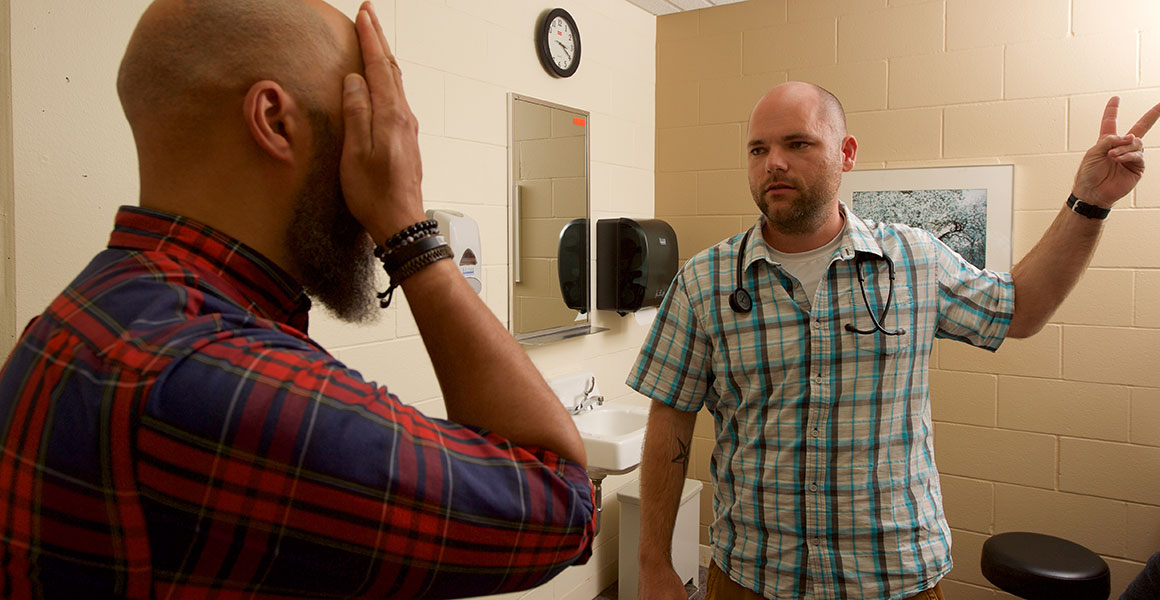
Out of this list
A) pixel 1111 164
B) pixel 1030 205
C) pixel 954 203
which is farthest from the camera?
pixel 954 203

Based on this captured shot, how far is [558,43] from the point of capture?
10.1 ft

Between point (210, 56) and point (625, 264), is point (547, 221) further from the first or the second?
point (210, 56)

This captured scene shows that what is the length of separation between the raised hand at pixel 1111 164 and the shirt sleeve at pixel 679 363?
913 millimetres

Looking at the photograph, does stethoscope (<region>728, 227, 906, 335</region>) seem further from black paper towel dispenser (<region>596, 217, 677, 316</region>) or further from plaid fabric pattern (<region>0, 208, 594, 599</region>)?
black paper towel dispenser (<region>596, 217, 677, 316</region>)

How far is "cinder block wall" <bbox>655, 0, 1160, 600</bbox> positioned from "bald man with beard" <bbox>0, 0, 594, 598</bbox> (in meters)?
2.99

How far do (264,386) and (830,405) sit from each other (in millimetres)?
1373

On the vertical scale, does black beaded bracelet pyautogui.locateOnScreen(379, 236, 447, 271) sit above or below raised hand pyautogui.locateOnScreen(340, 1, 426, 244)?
below

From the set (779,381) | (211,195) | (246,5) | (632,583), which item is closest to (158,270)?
(211,195)

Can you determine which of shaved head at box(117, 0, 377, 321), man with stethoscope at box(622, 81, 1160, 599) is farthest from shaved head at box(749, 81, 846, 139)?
shaved head at box(117, 0, 377, 321)

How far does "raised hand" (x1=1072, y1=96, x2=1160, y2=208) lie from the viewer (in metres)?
1.61

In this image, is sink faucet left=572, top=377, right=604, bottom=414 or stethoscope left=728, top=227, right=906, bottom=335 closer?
stethoscope left=728, top=227, right=906, bottom=335

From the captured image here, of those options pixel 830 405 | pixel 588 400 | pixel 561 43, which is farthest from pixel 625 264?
pixel 830 405

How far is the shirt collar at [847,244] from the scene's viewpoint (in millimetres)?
1734

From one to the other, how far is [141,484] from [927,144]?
3355 millimetres
